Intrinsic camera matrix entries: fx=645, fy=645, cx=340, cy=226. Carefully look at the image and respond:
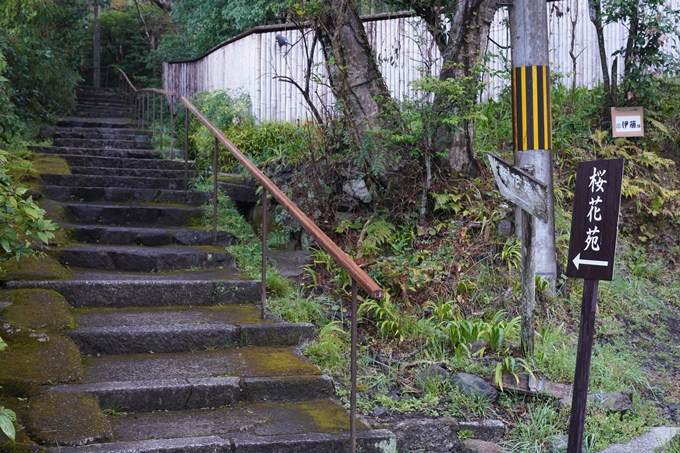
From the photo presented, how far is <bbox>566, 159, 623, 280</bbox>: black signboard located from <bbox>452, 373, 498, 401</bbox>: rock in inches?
46.2

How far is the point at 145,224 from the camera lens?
20.2 ft

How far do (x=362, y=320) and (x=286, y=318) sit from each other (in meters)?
0.73

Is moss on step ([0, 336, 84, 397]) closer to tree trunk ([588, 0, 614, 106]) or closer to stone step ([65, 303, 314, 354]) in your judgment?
stone step ([65, 303, 314, 354])

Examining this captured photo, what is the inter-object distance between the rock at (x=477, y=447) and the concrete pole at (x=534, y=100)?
7.99 ft

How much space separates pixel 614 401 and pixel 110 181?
17.1 feet

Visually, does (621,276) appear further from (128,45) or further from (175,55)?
(128,45)

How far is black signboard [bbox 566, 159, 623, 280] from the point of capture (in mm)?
3273

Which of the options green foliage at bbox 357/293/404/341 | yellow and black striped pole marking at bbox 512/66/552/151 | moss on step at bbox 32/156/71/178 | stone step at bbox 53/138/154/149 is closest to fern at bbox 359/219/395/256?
green foliage at bbox 357/293/404/341

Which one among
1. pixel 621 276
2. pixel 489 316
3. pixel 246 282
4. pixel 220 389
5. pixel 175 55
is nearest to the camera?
pixel 220 389

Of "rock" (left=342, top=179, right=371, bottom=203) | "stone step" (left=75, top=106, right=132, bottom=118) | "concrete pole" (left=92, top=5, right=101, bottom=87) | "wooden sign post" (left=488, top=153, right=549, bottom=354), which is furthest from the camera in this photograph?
"concrete pole" (left=92, top=5, right=101, bottom=87)

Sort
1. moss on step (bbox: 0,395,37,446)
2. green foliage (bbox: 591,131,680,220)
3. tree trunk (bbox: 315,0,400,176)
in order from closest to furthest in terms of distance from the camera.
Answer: moss on step (bbox: 0,395,37,446)
tree trunk (bbox: 315,0,400,176)
green foliage (bbox: 591,131,680,220)

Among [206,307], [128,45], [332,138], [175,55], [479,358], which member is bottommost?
[479,358]

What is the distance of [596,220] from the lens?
3.37 metres

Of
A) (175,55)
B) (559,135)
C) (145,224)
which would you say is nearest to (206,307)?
(145,224)
